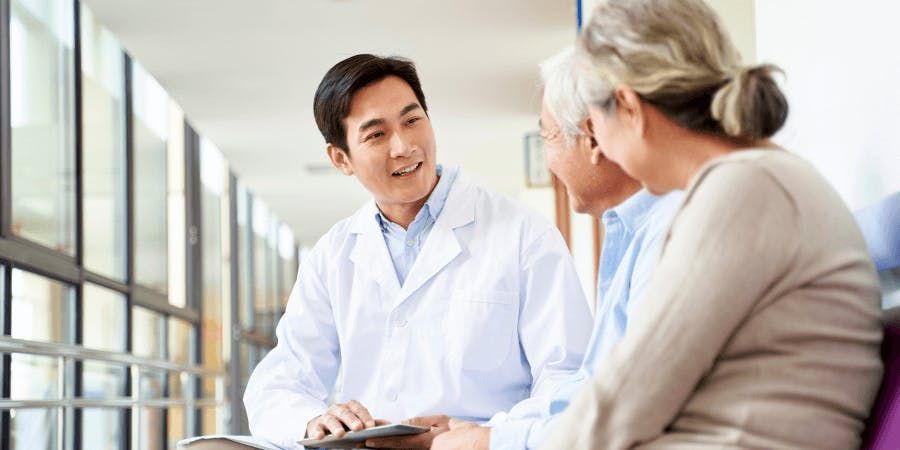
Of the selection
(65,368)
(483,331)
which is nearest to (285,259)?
(65,368)

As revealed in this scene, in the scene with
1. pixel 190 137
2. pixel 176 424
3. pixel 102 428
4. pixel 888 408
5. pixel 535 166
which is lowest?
pixel 176 424

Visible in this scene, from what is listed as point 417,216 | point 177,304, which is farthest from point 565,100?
point 177,304

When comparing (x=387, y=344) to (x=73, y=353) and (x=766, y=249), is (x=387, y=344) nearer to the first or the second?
(x=766, y=249)

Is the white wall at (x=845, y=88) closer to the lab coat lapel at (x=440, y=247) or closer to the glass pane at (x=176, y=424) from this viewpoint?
the lab coat lapel at (x=440, y=247)

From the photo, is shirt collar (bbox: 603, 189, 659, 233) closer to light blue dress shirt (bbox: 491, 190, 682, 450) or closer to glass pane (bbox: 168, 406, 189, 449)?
light blue dress shirt (bbox: 491, 190, 682, 450)

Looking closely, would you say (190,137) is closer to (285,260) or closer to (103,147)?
(103,147)

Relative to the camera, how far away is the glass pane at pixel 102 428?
19.4 feet

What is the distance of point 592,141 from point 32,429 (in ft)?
12.1

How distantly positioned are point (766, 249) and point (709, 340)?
108 mm

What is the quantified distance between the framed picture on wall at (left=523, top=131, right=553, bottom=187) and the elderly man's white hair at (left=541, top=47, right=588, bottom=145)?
6939 mm

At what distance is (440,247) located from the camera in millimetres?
2430

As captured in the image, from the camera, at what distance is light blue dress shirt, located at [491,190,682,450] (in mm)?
1609

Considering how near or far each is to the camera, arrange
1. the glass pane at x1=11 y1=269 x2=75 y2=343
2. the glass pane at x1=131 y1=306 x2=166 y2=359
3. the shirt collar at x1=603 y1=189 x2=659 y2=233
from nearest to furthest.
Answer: the shirt collar at x1=603 y1=189 x2=659 y2=233
the glass pane at x1=11 y1=269 x2=75 y2=343
the glass pane at x1=131 y1=306 x2=166 y2=359

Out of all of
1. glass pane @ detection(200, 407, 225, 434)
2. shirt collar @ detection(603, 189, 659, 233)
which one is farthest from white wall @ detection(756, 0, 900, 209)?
glass pane @ detection(200, 407, 225, 434)
